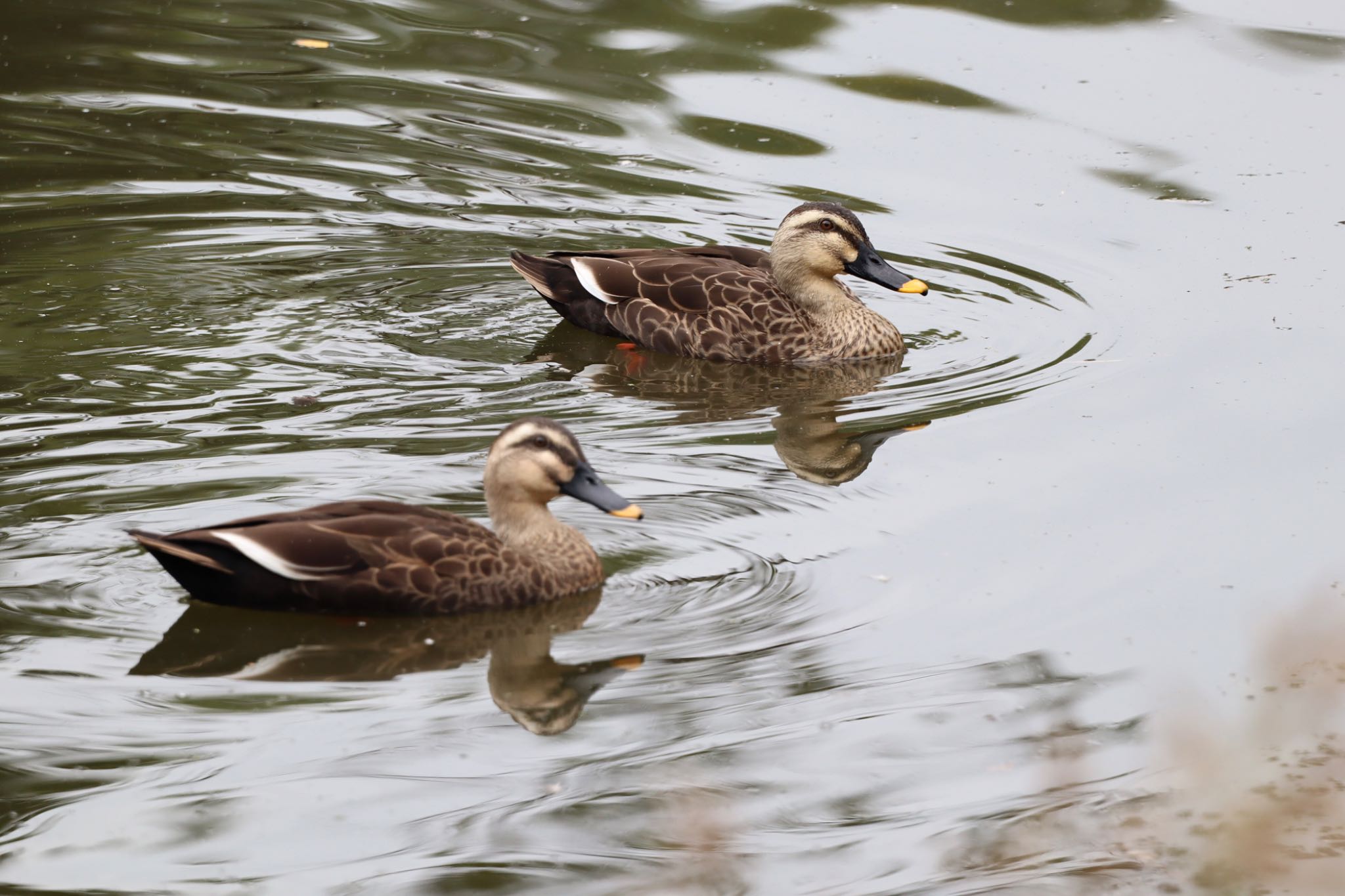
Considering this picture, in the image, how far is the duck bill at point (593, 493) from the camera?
834 centimetres

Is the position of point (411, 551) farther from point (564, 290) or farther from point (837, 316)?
point (837, 316)

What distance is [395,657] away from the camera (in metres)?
7.70

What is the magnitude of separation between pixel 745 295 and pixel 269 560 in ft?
16.6

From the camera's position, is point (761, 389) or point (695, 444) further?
point (761, 389)

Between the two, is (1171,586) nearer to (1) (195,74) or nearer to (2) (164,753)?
(2) (164,753)

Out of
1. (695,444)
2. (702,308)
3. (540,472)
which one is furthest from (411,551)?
(702,308)

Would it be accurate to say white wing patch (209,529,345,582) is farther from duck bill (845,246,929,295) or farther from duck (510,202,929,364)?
duck bill (845,246,929,295)

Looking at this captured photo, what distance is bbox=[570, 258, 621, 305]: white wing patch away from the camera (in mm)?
12328

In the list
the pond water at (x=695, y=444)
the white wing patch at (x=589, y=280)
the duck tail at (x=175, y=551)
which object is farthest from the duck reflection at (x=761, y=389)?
the duck tail at (x=175, y=551)

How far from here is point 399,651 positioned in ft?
25.4

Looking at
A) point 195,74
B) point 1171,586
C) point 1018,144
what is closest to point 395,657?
point 1171,586

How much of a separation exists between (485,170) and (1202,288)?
5.53 m

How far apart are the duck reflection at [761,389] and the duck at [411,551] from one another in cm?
184

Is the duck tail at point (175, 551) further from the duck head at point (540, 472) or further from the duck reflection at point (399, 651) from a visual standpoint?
the duck head at point (540, 472)
